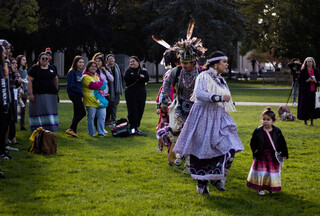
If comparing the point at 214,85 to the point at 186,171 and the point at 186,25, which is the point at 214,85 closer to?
the point at 186,171

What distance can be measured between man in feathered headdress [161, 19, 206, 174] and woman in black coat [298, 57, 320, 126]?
7654 millimetres

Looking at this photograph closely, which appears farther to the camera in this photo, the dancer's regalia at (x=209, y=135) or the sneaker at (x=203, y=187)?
the sneaker at (x=203, y=187)

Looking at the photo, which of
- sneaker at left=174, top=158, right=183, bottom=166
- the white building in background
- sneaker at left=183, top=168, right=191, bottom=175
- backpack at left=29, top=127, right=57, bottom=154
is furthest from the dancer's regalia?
the white building in background

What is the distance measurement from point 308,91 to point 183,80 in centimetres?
812

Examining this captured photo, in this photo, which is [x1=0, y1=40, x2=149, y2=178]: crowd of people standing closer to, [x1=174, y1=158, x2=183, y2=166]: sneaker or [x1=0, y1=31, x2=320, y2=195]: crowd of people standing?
[x1=0, y1=31, x2=320, y2=195]: crowd of people standing

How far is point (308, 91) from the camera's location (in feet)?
47.9

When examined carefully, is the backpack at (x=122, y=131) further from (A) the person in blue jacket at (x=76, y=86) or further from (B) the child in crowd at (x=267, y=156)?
(B) the child in crowd at (x=267, y=156)

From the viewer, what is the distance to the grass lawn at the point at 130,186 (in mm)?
5820

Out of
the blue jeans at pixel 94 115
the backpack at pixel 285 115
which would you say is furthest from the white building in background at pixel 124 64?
the blue jeans at pixel 94 115

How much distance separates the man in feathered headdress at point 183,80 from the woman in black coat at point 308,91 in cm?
765

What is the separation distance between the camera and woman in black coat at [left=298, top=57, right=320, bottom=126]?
1448cm

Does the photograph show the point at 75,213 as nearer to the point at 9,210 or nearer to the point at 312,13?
the point at 9,210

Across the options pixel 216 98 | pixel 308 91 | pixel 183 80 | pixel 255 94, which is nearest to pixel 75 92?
pixel 183 80

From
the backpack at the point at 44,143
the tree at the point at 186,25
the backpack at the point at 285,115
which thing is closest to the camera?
the backpack at the point at 44,143
